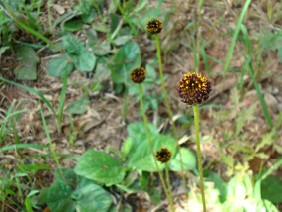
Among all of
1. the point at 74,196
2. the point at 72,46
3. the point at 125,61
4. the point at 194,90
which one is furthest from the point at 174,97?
the point at 194,90

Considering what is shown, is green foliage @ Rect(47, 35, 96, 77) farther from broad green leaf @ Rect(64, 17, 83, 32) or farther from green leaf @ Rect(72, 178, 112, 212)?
green leaf @ Rect(72, 178, 112, 212)

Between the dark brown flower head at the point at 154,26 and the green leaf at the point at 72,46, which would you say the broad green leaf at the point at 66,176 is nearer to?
the green leaf at the point at 72,46

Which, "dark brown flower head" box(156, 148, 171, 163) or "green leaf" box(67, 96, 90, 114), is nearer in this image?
"dark brown flower head" box(156, 148, 171, 163)

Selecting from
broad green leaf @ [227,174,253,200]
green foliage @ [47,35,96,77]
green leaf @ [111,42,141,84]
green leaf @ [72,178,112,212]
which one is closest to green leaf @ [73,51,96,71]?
green foliage @ [47,35,96,77]

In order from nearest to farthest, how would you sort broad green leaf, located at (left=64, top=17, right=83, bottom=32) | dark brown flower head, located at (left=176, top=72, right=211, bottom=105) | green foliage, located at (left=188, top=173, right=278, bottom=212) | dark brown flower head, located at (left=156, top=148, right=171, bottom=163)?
dark brown flower head, located at (left=176, top=72, right=211, bottom=105), dark brown flower head, located at (left=156, top=148, right=171, bottom=163), green foliage, located at (left=188, top=173, right=278, bottom=212), broad green leaf, located at (left=64, top=17, right=83, bottom=32)

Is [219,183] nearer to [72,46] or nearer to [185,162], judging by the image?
[185,162]

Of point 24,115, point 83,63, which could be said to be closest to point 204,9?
point 83,63

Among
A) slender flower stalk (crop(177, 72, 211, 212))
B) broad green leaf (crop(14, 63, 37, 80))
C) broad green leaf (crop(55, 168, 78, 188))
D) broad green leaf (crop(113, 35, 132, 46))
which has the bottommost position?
broad green leaf (crop(55, 168, 78, 188))

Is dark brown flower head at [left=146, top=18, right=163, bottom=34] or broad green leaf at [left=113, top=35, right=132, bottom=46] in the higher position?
dark brown flower head at [left=146, top=18, right=163, bottom=34]
